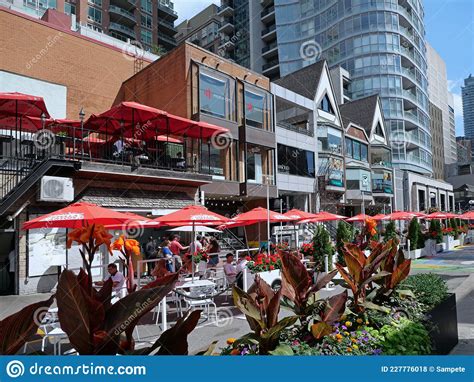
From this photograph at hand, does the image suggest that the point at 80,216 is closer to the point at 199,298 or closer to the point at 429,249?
the point at 199,298

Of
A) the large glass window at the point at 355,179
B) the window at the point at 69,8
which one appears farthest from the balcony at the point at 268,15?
the large glass window at the point at 355,179

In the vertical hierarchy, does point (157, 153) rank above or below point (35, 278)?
above

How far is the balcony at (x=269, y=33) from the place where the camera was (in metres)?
66.8

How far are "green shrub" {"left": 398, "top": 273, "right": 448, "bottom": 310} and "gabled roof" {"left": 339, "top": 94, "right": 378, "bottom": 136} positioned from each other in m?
43.5

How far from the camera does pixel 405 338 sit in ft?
14.1

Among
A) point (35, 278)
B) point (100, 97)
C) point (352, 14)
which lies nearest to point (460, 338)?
point (35, 278)

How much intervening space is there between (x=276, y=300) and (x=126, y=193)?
13524 millimetres

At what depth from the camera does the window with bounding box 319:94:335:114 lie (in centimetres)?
3625

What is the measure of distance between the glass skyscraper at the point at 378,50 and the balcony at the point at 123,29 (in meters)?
24.3

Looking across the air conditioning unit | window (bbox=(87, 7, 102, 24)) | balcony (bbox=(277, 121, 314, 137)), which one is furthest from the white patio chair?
window (bbox=(87, 7, 102, 24))

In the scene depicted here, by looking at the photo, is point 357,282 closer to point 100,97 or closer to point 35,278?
point 35,278

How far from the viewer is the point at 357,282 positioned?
5.07 meters

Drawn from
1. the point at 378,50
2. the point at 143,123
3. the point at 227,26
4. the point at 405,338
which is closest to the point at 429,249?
the point at 143,123

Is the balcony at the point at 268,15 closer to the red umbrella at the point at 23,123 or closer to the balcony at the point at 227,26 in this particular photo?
the balcony at the point at 227,26
